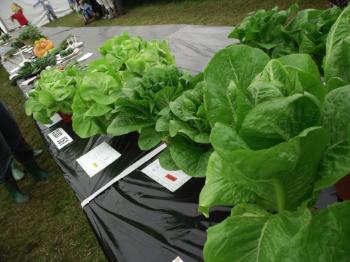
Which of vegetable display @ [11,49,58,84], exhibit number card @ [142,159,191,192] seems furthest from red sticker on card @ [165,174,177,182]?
vegetable display @ [11,49,58,84]

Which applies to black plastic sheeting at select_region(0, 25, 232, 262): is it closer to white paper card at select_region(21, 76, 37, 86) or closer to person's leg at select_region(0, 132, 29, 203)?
person's leg at select_region(0, 132, 29, 203)

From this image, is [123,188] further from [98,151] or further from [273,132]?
[273,132]

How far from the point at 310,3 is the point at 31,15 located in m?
10.8

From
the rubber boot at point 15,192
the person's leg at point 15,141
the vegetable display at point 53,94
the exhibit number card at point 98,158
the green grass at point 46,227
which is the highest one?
the vegetable display at point 53,94

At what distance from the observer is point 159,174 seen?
1042 mm

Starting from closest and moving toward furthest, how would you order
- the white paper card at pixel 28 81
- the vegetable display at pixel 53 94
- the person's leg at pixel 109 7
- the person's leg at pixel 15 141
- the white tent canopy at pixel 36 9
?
the vegetable display at pixel 53 94 → the person's leg at pixel 15 141 → the white paper card at pixel 28 81 → the person's leg at pixel 109 7 → the white tent canopy at pixel 36 9

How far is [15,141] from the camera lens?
7.01 ft

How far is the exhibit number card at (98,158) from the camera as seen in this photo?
1.23 meters

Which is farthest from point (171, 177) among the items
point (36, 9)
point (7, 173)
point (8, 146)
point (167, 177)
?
point (36, 9)

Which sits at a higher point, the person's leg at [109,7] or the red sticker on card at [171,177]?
the red sticker on card at [171,177]

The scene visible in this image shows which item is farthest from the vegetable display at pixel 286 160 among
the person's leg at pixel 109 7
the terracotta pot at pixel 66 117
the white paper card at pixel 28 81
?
the person's leg at pixel 109 7

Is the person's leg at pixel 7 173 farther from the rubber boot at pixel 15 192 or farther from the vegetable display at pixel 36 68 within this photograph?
the vegetable display at pixel 36 68

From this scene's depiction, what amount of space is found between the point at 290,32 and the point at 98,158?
0.85 metres

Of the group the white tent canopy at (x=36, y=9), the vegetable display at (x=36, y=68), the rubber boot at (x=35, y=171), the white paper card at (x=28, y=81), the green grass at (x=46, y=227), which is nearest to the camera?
the green grass at (x=46, y=227)
